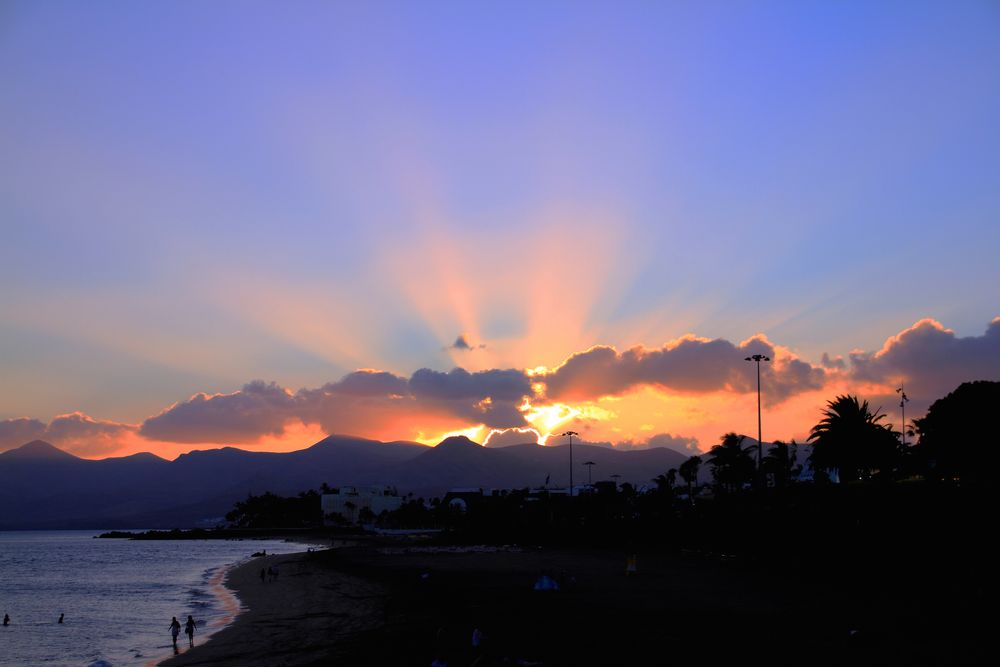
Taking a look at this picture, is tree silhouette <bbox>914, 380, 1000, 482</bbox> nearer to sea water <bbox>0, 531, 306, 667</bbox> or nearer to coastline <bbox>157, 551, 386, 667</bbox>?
coastline <bbox>157, 551, 386, 667</bbox>

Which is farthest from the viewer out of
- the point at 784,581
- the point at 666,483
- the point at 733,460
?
the point at 666,483

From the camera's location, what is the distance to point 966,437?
56781 millimetres

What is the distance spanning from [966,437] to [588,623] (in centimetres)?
3768

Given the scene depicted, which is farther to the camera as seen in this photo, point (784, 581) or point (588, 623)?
point (784, 581)

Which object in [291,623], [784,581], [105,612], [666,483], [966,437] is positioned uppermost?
[966,437]

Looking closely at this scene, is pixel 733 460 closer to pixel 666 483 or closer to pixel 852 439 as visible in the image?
pixel 666 483

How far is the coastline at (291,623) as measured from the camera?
118 ft

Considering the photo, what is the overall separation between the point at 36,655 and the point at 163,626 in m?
8.89

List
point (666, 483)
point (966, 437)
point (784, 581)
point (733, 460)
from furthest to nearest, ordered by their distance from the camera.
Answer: point (666, 483), point (733, 460), point (966, 437), point (784, 581)

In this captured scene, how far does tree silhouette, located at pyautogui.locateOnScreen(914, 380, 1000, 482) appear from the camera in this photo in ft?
181

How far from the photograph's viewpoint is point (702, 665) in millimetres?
25984

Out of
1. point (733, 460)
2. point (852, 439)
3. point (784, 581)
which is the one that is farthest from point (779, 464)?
point (784, 581)

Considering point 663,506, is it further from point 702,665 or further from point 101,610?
point 702,665

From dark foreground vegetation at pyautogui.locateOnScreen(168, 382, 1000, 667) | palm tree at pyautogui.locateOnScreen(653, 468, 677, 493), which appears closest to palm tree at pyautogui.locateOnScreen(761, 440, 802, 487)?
palm tree at pyautogui.locateOnScreen(653, 468, 677, 493)
